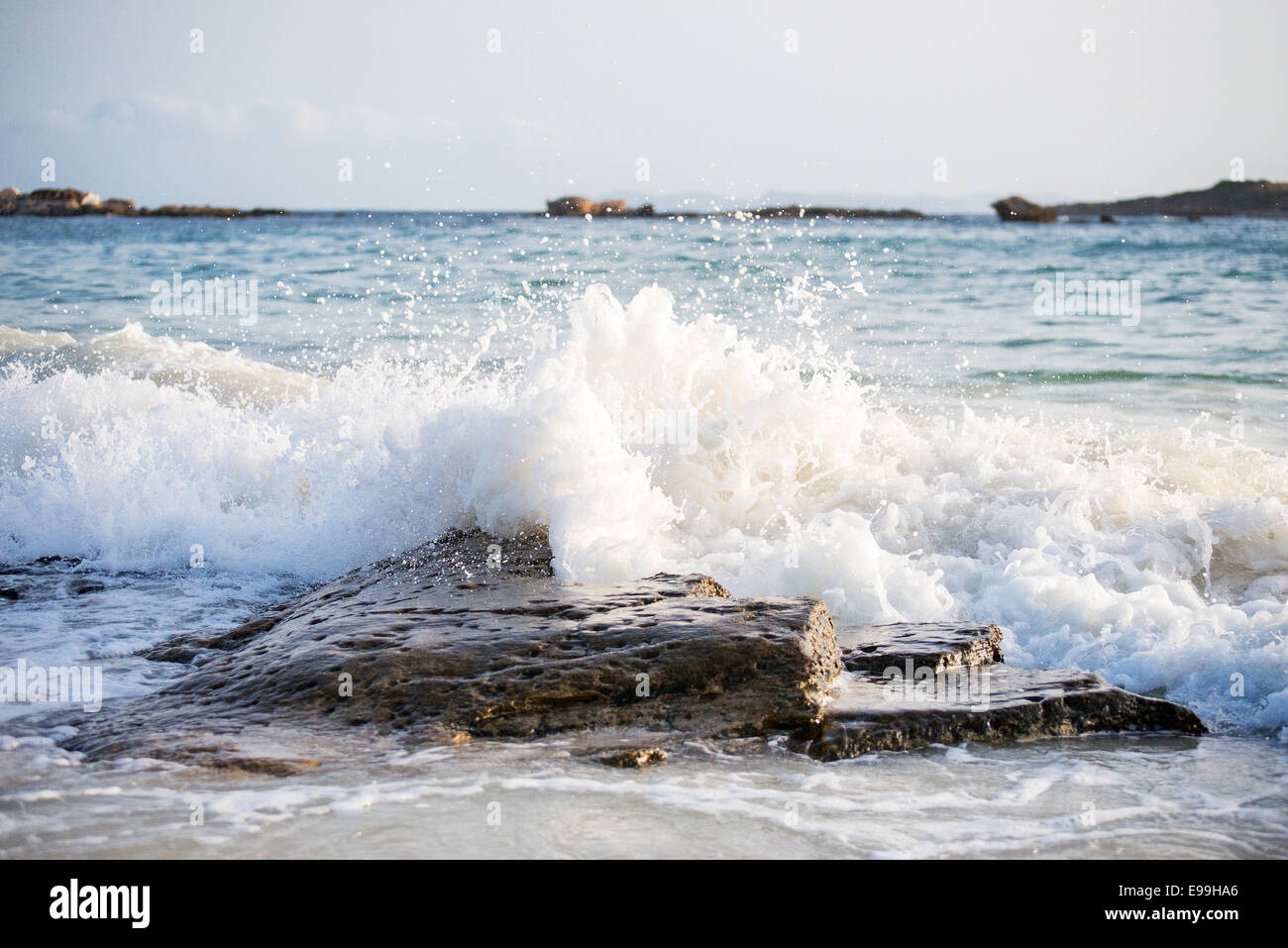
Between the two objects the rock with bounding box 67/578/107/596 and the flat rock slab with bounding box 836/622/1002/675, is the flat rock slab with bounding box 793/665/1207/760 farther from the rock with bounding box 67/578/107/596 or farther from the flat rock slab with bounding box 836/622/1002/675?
the rock with bounding box 67/578/107/596

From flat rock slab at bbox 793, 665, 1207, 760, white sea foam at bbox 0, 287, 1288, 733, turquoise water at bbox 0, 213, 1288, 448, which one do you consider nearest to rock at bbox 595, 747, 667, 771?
flat rock slab at bbox 793, 665, 1207, 760

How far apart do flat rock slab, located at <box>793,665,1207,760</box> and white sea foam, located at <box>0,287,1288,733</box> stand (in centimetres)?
55

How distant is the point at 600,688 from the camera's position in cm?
370

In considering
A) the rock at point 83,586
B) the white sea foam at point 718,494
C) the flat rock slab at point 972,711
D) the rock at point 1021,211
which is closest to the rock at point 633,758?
the flat rock slab at point 972,711

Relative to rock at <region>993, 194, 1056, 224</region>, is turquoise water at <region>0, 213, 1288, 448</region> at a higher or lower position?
lower

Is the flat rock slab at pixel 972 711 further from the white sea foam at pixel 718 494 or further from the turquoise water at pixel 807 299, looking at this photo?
the turquoise water at pixel 807 299

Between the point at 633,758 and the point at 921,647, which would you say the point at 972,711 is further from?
the point at 633,758

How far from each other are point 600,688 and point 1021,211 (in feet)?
202

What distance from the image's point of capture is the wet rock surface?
139 inches

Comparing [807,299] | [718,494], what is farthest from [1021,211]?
[718,494]

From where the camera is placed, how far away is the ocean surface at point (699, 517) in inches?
119

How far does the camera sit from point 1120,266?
23.1 meters
